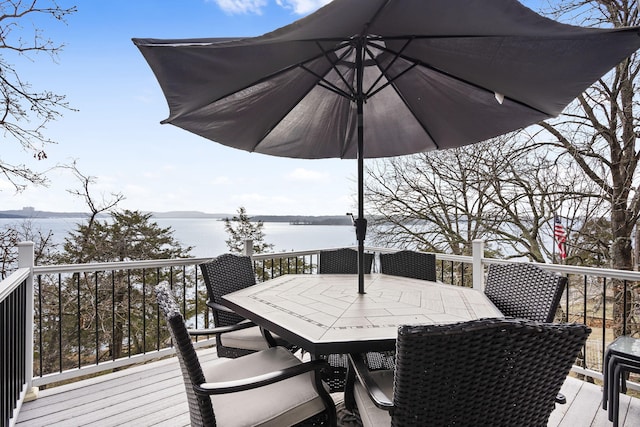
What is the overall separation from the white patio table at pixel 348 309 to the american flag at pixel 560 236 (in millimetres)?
5684

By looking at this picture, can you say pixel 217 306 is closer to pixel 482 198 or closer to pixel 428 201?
pixel 482 198

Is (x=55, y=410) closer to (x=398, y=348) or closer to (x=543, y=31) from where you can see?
(x=398, y=348)

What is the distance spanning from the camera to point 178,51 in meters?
1.86

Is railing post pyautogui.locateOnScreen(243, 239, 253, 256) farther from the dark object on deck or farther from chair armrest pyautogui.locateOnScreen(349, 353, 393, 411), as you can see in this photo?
the dark object on deck

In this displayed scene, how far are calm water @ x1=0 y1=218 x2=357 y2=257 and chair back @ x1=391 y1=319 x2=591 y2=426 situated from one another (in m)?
5.97

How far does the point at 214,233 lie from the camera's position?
41.6 ft

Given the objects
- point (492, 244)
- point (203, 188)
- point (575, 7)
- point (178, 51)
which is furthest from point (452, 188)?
point (203, 188)

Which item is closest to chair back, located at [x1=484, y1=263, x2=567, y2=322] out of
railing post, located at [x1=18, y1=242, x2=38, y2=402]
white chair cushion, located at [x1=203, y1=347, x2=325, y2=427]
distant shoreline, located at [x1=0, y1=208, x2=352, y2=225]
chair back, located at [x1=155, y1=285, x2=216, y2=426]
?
white chair cushion, located at [x1=203, y1=347, x2=325, y2=427]

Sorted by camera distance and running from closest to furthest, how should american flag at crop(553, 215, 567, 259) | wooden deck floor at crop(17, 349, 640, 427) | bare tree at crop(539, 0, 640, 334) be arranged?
wooden deck floor at crop(17, 349, 640, 427) → bare tree at crop(539, 0, 640, 334) → american flag at crop(553, 215, 567, 259)

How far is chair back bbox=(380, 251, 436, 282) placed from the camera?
349 cm

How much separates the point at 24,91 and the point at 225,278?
17.9ft

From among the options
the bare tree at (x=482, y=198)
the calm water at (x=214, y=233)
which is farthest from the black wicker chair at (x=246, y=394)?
the bare tree at (x=482, y=198)

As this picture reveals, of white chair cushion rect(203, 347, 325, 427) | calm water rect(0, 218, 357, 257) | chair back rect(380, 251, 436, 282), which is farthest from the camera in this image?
calm water rect(0, 218, 357, 257)

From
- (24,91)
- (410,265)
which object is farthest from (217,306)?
(24,91)
